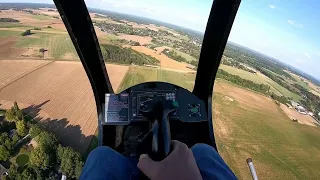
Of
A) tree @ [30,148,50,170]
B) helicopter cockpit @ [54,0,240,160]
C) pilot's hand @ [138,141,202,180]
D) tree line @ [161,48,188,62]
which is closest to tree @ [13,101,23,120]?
tree @ [30,148,50,170]

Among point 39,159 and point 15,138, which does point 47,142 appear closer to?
point 39,159

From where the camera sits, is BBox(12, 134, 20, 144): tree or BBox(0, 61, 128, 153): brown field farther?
BBox(12, 134, 20, 144): tree

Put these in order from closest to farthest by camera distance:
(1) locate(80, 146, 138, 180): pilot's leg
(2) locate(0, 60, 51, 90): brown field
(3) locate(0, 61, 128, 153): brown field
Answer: (1) locate(80, 146, 138, 180): pilot's leg < (2) locate(0, 60, 51, 90): brown field < (3) locate(0, 61, 128, 153): brown field

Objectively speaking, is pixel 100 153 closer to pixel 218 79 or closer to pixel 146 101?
pixel 146 101

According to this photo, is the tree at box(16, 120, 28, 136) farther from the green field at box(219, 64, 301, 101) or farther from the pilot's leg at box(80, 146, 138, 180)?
the pilot's leg at box(80, 146, 138, 180)

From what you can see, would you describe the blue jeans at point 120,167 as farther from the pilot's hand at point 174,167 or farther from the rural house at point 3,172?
the rural house at point 3,172

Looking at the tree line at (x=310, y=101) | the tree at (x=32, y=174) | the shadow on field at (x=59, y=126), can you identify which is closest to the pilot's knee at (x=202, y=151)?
the tree line at (x=310, y=101)

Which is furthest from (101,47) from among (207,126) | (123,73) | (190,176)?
(190,176)
